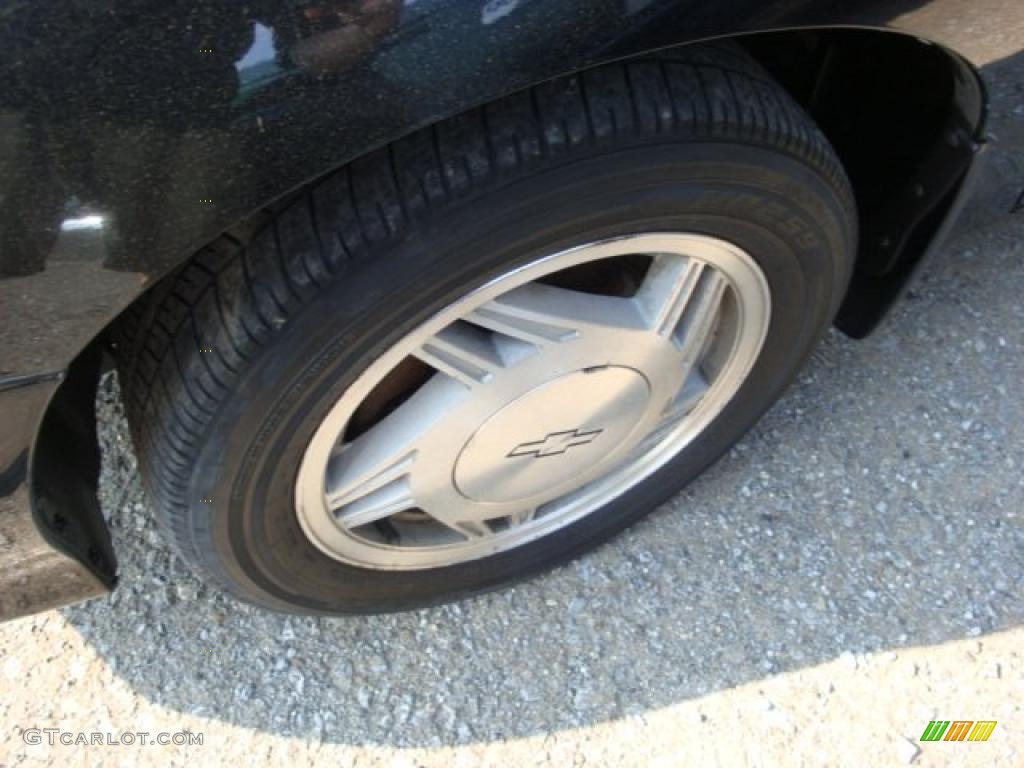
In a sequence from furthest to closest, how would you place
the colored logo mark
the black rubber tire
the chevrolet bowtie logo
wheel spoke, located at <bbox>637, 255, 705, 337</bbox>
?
1. the colored logo mark
2. the chevrolet bowtie logo
3. wheel spoke, located at <bbox>637, 255, 705, 337</bbox>
4. the black rubber tire

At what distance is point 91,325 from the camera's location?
1070 millimetres

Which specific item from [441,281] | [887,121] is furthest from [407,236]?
[887,121]

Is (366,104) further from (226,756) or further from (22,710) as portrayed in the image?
(22,710)

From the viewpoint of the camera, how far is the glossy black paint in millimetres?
920

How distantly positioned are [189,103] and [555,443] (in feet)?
2.81

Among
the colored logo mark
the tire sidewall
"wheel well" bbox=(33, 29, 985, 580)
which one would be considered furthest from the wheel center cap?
the colored logo mark

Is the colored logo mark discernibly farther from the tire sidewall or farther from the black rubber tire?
the black rubber tire

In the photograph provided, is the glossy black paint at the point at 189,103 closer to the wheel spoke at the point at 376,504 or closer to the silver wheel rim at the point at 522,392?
the silver wheel rim at the point at 522,392

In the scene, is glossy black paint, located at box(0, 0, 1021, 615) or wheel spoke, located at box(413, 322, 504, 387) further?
wheel spoke, located at box(413, 322, 504, 387)

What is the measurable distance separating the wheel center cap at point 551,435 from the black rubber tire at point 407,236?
287mm

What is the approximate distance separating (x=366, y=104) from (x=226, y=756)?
51.7 inches

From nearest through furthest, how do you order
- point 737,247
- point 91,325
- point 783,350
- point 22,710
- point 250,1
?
point 250,1 → point 91,325 → point 737,247 → point 783,350 → point 22,710

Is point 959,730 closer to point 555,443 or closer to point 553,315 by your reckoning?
point 555,443

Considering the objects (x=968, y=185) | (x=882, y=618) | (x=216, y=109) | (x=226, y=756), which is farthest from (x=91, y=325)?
(x=882, y=618)
